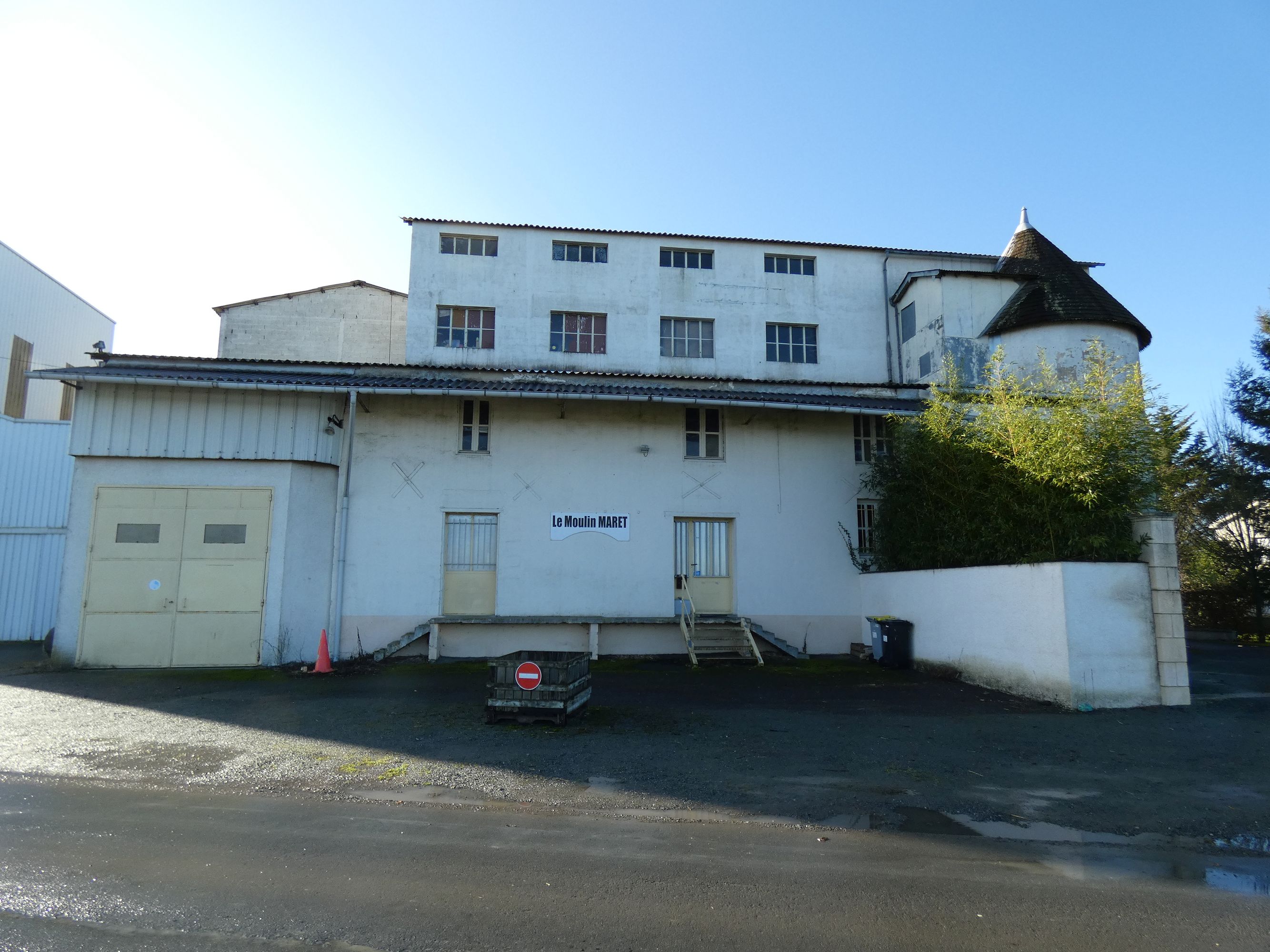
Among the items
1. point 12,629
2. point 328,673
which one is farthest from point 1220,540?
point 12,629

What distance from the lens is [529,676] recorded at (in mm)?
8562

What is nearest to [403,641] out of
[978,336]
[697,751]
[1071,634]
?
[697,751]

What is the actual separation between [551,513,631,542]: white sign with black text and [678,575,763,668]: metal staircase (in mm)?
1935

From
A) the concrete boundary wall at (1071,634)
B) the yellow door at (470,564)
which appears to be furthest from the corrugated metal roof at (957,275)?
the yellow door at (470,564)

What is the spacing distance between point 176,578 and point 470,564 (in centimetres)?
522

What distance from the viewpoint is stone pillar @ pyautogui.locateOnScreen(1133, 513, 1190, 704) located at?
9914 mm

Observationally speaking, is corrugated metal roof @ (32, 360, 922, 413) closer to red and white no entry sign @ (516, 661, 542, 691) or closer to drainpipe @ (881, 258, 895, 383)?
drainpipe @ (881, 258, 895, 383)

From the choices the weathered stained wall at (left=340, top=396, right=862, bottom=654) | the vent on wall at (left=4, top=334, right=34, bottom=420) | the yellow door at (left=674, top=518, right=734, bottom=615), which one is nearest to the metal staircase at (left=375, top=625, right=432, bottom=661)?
the weathered stained wall at (left=340, top=396, right=862, bottom=654)

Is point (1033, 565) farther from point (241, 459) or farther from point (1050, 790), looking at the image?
point (241, 459)

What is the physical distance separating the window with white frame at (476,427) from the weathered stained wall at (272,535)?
285 cm

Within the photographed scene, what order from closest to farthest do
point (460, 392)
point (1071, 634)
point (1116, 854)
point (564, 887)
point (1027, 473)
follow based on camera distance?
1. point (564, 887)
2. point (1116, 854)
3. point (1071, 634)
4. point (1027, 473)
5. point (460, 392)

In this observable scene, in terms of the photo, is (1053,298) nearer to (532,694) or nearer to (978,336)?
(978,336)

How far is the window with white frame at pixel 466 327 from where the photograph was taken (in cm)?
2075

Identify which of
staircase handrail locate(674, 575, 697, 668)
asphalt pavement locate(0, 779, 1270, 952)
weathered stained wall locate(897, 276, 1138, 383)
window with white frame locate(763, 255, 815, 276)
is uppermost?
window with white frame locate(763, 255, 815, 276)
